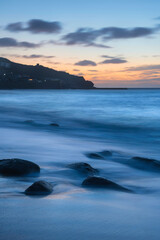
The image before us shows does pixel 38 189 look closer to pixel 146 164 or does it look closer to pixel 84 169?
pixel 84 169

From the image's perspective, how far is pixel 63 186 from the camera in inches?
143

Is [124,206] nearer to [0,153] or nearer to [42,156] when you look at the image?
[42,156]

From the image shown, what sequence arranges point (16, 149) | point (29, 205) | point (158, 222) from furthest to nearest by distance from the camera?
point (16, 149), point (29, 205), point (158, 222)

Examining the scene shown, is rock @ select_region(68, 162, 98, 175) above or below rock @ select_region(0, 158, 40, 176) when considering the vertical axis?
below

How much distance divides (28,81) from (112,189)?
169098 mm

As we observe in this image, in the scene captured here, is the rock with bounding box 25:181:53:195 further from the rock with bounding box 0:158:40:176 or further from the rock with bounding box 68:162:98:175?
the rock with bounding box 68:162:98:175

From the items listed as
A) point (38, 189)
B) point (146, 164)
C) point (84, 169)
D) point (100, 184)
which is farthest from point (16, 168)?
point (146, 164)

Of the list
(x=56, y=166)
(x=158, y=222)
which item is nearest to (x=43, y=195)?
(x=158, y=222)

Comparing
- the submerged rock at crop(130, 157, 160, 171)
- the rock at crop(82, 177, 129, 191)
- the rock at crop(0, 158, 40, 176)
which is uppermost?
the rock at crop(0, 158, 40, 176)

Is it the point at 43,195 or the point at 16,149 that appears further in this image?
the point at 16,149

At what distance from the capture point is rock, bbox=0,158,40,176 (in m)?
3.87

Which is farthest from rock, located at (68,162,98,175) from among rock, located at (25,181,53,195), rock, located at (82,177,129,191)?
rock, located at (25,181,53,195)

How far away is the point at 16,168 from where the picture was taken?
12.8 feet

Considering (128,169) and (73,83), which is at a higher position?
(73,83)
